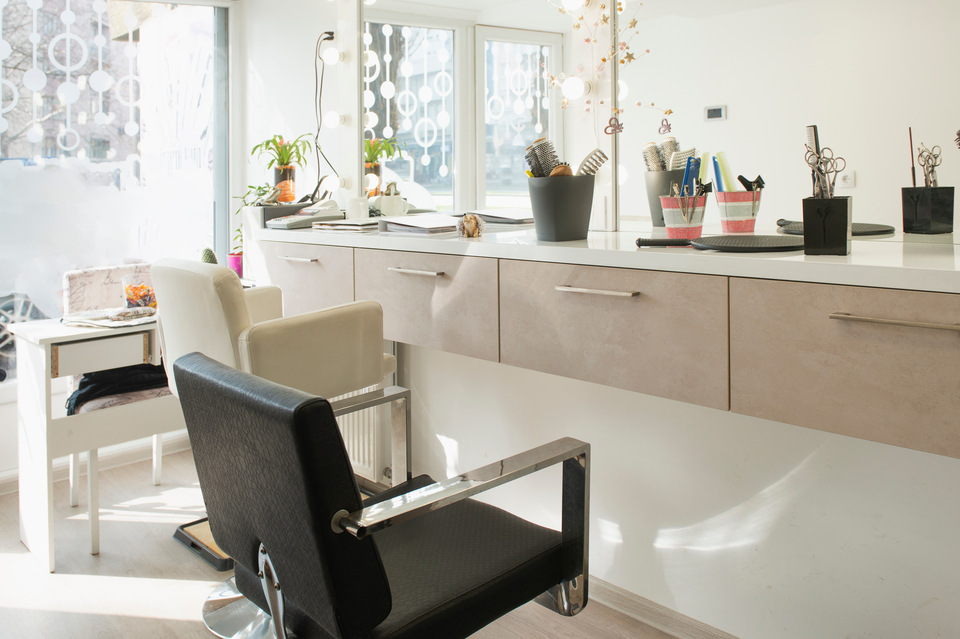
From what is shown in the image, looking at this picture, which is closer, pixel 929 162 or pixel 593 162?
pixel 929 162

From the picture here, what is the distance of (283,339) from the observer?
69.7 inches

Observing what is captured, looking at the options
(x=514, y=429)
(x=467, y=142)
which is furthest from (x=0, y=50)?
(x=514, y=429)

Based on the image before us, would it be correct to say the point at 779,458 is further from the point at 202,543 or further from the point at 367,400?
the point at 202,543

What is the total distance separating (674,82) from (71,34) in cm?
246

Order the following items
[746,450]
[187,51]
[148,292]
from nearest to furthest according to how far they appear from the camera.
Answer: [746,450] → [148,292] → [187,51]

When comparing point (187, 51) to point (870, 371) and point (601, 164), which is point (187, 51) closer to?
point (601, 164)

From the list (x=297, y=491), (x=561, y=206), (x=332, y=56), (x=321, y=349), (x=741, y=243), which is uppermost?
(x=332, y=56)

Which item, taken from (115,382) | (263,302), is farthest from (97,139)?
(263,302)

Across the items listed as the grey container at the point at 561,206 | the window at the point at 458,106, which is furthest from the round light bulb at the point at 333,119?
the grey container at the point at 561,206

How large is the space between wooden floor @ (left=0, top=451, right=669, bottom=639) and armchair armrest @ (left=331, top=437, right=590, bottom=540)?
2.85ft

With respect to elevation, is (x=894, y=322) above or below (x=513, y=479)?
above

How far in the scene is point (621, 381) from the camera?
1.62m

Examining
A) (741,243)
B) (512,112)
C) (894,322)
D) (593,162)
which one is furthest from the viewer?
(512,112)

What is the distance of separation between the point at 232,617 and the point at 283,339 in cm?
83
